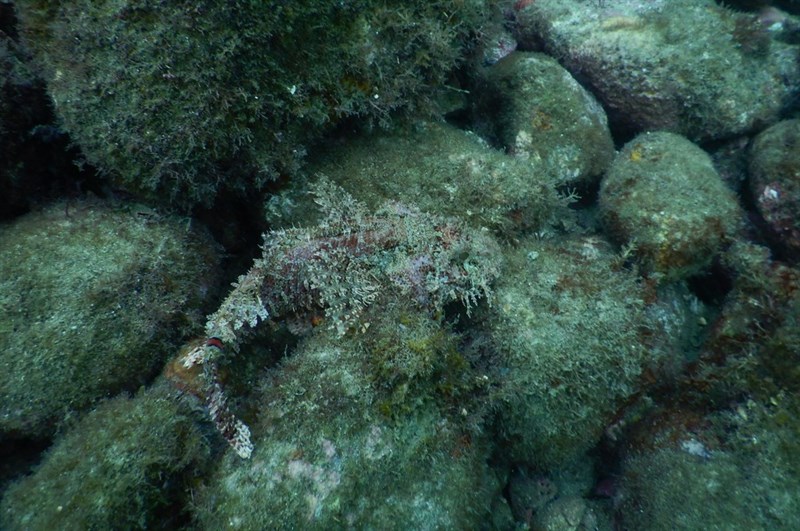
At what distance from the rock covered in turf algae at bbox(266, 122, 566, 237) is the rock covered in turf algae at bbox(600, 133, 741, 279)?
2.51 feet

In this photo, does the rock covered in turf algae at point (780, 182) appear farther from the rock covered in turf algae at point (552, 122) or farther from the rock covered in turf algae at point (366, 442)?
the rock covered in turf algae at point (366, 442)

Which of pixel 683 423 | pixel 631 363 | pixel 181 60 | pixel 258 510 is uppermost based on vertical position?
pixel 181 60

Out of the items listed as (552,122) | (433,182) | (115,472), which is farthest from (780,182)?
(115,472)

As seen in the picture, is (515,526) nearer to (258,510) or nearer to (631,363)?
(631,363)

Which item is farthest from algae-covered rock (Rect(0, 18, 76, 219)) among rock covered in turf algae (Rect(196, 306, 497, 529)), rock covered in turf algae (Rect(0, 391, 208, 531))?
rock covered in turf algae (Rect(196, 306, 497, 529))

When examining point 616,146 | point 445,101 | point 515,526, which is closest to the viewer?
point 515,526

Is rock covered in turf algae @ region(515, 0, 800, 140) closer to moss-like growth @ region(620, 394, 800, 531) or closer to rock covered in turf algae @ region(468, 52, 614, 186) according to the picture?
rock covered in turf algae @ region(468, 52, 614, 186)

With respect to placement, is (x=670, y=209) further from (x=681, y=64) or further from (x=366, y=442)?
(x=366, y=442)

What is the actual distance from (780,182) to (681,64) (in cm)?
173

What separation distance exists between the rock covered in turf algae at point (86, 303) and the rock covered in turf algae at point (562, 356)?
286 cm

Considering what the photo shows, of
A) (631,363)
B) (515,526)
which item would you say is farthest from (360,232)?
(515,526)

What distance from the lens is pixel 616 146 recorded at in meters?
5.33

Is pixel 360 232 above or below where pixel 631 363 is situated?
above

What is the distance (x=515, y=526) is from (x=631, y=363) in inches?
77.7
